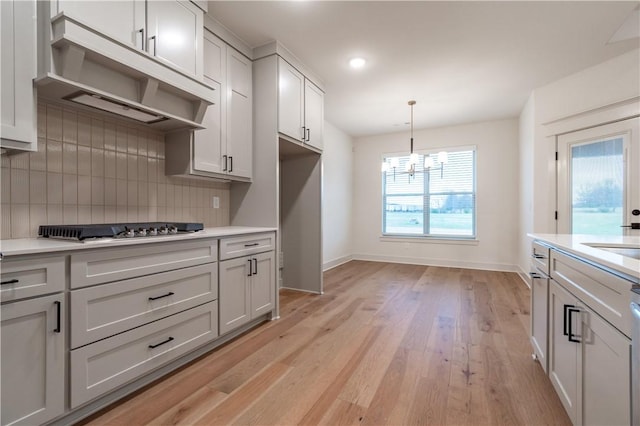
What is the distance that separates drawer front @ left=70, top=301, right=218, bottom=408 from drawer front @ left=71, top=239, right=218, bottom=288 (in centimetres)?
32

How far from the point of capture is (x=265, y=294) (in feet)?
8.88

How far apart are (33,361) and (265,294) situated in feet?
5.34

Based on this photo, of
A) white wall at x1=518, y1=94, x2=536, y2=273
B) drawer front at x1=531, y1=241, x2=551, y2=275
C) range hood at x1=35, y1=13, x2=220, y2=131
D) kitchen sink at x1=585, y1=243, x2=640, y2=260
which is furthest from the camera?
white wall at x1=518, y1=94, x2=536, y2=273

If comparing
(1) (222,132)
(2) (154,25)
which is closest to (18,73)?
(2) (154,25)

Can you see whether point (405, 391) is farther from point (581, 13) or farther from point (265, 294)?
point (581, 13)

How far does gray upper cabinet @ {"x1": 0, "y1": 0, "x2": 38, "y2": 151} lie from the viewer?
1366 mm

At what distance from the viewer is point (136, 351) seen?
1654mm

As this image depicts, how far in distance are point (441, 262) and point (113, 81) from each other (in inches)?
220

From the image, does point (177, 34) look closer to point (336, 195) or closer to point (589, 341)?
point (589, 341)

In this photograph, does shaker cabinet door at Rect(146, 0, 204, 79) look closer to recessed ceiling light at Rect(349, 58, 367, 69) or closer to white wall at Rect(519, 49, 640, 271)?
recessed ceiling light at Rect(349, 58, 367, 69)

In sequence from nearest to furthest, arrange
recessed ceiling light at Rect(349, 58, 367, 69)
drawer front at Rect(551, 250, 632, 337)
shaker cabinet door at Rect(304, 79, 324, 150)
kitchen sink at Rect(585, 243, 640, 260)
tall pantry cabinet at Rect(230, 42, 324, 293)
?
1. drawer front at Rect(551, 250, 632, 337)
2. kitchen sink at Rect(585, 243, 640, 260)
3. tall pantry cabinet at Rect(230, 42, 324, 293)
4. recessed ceiling light at Rect(349, 58, 367, 69)
5. shaker cabinet door at Rect(304, 79, 324, 150)

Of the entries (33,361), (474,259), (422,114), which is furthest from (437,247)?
(33,361)

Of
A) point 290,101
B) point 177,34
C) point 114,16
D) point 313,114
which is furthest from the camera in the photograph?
point 313,114

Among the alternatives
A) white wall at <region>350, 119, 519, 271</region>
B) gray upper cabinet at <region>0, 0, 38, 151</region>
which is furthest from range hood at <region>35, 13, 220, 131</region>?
white wall at <region>350, 119, 519, 271</region>
